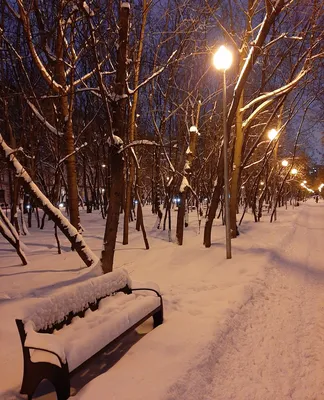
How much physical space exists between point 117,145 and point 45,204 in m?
Result: 1.96

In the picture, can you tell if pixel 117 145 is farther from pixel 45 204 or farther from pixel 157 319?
pixel 157 319

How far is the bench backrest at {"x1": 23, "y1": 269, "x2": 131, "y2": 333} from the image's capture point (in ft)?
10.7

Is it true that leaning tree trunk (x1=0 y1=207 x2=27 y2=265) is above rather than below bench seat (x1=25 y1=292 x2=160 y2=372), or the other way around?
above

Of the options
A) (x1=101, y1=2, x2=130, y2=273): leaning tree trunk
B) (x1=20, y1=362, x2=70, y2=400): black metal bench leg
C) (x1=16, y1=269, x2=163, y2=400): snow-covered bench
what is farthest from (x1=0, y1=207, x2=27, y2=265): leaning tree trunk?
(x1=20, y1=362, x2=70, y2=400): black metal bench leg

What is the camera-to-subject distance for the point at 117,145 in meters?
6.66

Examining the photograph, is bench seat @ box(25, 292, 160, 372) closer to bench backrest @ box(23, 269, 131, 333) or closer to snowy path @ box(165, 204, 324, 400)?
bench backrest @ box(23, 269, 131, 333)

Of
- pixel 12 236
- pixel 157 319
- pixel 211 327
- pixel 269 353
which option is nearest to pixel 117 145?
pixel 157 319

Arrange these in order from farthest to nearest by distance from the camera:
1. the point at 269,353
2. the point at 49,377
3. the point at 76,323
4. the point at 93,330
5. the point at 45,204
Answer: the point at 45,204
the point at 269,353
the point at 76,323
the point at 93,330
the point at 49,377

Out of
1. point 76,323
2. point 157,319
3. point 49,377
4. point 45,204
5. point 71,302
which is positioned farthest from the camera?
point 45,204

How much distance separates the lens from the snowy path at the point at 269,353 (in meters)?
3.29

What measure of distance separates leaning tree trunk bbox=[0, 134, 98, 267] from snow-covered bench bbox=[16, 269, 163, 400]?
2.57 m

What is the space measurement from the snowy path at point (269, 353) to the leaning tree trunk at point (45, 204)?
11.9 feet

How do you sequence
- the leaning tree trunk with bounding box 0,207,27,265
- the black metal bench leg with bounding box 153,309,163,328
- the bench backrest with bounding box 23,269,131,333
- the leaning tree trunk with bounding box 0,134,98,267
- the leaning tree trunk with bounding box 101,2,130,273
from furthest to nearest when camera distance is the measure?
the leaning tree trunk with bounding box 0,207,27,265, the leaning tree trunk with bounding box 0,134,98,267, the leaning tree trunk with bounding box 101,2,130,273, the black metal bench leg with bounding box 153,309,163,328, the bench backrest with bounding box 23,269,131,333

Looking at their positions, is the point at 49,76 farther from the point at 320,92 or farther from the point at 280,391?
the point at 320,92
